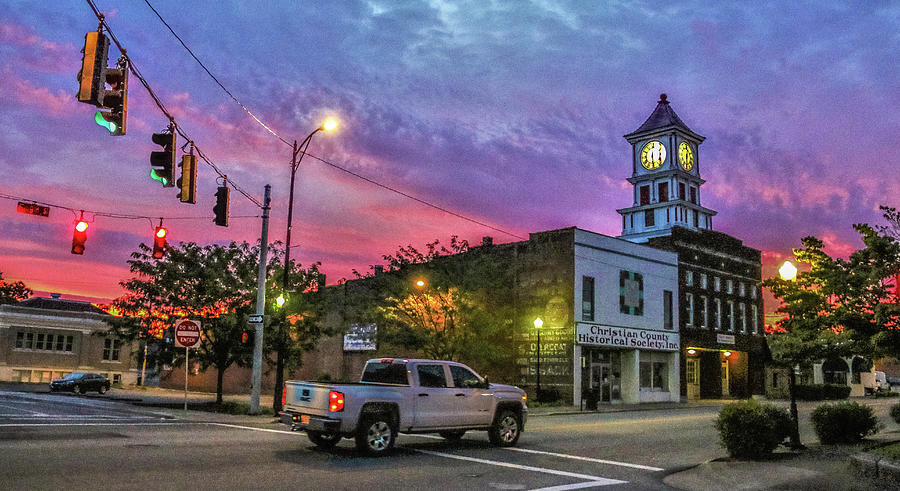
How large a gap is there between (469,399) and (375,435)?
8.31 feet

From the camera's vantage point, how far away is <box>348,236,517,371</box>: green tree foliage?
111 ft

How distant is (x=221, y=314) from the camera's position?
26953mm

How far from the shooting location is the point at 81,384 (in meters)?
41.7

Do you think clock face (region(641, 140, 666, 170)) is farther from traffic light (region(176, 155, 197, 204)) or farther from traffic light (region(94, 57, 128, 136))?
traffic light (region(94, 57, 128, 136))

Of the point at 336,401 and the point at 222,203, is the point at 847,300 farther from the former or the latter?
the point at 222,203

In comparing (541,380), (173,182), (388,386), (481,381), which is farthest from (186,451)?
(541,380)

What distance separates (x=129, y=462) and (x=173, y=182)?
4.69 m

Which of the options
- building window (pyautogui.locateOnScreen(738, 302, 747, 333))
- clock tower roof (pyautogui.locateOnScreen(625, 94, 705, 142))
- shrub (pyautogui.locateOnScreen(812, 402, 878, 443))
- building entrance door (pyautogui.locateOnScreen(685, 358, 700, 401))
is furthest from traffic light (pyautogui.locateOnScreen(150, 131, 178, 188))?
clock tower roof (pyautogui.locateOnScreen(625, 94, 705, 142))

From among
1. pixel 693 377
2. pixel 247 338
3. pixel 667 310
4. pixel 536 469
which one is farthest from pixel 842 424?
pixel 693 377

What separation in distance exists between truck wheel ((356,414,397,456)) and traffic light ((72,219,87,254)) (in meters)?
9.87

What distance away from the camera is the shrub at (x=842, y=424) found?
1561 centimetres

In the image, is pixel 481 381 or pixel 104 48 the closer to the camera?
pixel 104 48

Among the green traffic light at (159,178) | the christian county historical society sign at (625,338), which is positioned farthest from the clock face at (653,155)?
the green traffic light at (159,178)

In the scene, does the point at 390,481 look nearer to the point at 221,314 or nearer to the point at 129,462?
the point at 129,462
